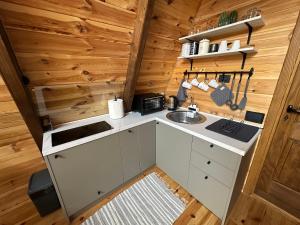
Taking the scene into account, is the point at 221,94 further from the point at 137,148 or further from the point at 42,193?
the point at 42,193

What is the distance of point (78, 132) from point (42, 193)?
0.67m

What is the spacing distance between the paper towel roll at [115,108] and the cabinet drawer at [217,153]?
0.94m

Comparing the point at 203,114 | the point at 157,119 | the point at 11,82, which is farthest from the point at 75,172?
the point at 203,114

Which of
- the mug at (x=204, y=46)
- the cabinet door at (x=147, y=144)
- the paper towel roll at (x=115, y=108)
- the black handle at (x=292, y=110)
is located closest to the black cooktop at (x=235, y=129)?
the black handle at (x=292, y=110)

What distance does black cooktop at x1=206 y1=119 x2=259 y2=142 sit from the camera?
1227 mm

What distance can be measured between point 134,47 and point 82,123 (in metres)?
1.04

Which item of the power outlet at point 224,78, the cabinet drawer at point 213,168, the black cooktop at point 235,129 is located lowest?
the cabinet drawer at point 213,168

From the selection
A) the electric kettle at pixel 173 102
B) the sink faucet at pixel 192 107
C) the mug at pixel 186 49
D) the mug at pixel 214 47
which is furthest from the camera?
the electric kettle at pixel 173 102

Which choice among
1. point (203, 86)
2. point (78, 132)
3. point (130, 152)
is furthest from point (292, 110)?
point (78, 132)

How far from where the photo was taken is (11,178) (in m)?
1.43

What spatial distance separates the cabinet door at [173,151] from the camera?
151 cm

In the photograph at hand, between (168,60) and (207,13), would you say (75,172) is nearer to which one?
(168,60)

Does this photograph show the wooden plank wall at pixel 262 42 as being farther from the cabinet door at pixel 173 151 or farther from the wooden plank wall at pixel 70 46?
the wooden plank wall at pixel 70 46

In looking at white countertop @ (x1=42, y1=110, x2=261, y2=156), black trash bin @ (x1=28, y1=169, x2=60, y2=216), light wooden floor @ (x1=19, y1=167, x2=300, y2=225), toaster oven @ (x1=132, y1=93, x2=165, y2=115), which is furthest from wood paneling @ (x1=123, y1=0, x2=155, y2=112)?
light wooden floor @ (x1=19, y1=167, x2=300, y2=225)
